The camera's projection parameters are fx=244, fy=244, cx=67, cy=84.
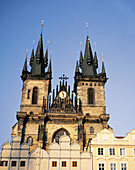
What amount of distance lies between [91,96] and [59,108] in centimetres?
608

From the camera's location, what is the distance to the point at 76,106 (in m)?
40.8

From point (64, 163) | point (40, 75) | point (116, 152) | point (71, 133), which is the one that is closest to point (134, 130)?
point (116, 152)

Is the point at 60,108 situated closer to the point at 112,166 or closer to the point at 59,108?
the point at 59,108

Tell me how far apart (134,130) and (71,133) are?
14700 mm

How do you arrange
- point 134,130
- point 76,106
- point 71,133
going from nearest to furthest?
point 134,130 < point 71,133 < point 76,106

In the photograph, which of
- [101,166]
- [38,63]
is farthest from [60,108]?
[101,166]

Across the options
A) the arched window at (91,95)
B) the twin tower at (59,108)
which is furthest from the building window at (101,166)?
the arched window at (91,95)

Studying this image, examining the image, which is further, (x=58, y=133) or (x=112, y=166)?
(x=58, y=133)

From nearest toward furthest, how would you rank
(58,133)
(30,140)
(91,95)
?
(30,140) < (58,133) < (91,95)

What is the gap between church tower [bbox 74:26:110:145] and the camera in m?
38.5

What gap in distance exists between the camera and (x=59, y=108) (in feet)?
132

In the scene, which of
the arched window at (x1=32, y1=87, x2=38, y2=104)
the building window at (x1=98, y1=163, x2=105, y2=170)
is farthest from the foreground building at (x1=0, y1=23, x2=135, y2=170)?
the building window at (x1=98, y1=163, x2=105, y2=170)

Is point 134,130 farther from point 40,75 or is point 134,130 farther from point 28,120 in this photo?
point 40,75

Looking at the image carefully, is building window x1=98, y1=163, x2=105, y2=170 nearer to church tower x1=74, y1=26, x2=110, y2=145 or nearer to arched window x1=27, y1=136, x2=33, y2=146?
church tower x1=74, y1=26, x2=110, y2=145
